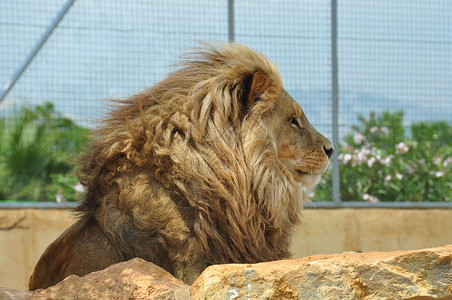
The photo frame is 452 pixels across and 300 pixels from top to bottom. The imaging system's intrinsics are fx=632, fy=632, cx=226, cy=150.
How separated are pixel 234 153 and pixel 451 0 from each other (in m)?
5.34

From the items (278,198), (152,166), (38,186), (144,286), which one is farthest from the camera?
(38,186)

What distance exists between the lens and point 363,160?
25.5 feet

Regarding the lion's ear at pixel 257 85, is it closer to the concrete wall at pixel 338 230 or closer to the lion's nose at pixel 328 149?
the lion's nose at pixel 328 149

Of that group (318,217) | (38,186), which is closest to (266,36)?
(318,217)

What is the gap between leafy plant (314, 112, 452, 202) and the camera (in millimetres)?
7648

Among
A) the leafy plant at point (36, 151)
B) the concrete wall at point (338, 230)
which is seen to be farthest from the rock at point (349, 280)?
the leafy plant at point (36, 151)

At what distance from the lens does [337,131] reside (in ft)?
23.0

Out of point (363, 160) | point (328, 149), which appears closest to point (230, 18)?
point (363, 160)

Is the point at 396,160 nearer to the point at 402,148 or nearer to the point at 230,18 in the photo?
the point at 402,148

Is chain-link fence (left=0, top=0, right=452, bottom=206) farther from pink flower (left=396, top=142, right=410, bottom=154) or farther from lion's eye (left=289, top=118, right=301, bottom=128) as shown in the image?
lion's eye (left=289, top=118, right=301, bottom=128)

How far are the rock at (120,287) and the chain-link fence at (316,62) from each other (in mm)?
3557

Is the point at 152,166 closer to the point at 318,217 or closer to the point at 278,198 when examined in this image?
the point at 278,198

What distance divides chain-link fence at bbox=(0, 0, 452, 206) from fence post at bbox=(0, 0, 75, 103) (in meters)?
0.01

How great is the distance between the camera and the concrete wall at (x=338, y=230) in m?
6.03
